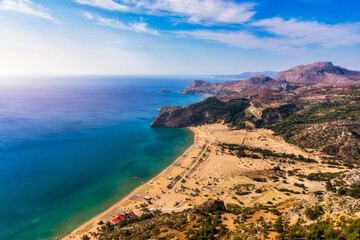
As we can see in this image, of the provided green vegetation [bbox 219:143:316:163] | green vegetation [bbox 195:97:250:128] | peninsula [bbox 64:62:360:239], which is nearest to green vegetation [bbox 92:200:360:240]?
peninsula [bbox 64:62:360:239]

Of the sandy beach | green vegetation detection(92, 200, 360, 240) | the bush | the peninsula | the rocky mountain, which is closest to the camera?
green vegetation detection(92, 200, 360, 240)

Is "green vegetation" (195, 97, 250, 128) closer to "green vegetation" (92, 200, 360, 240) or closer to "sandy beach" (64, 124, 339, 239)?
"sandy beach" (64, 124, 339, 239)

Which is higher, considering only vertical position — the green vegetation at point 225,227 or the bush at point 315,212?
the bush at point 315,212

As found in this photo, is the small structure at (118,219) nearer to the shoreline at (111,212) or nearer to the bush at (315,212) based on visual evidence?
the shoreline at (111,212)

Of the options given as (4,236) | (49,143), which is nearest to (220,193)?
(4,236)

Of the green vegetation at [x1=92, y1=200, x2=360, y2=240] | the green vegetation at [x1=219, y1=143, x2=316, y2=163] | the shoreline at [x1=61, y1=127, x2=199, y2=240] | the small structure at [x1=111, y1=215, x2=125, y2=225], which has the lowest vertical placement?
the shoreline at [x1=61, y1=127, x2=199, y2=240]

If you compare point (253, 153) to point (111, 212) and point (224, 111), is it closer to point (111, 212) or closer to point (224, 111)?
point (111, 212)

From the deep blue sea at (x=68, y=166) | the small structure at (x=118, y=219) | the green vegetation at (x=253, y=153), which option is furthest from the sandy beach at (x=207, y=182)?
the deep blue sea at (x=68, y=166)

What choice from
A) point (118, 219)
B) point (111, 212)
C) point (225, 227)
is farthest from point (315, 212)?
point (111, 212)

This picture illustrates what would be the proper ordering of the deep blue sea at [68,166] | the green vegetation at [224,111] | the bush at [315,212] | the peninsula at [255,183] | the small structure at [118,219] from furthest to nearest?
the green vegetation at [224,111], the deep blue sea at [68,166], the small structure at [118,219], the peninsula at [255,183], the bush at [315,212]

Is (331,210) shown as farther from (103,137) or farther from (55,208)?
(103,137)
